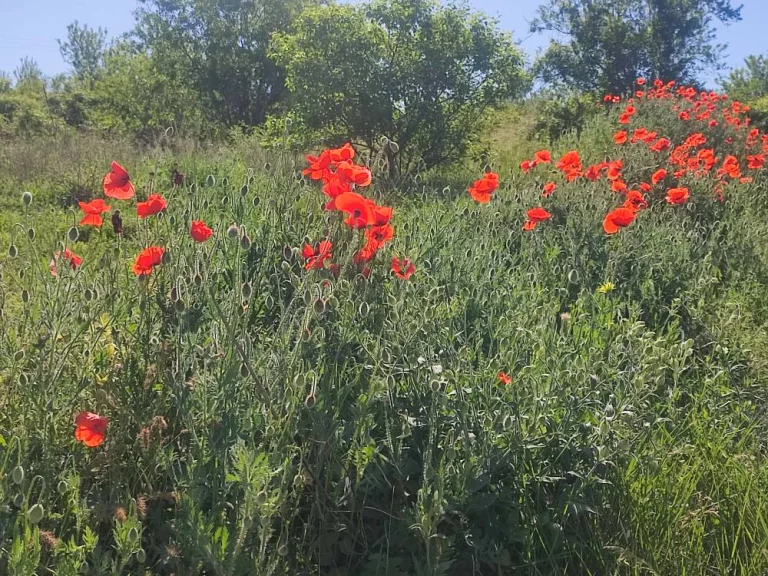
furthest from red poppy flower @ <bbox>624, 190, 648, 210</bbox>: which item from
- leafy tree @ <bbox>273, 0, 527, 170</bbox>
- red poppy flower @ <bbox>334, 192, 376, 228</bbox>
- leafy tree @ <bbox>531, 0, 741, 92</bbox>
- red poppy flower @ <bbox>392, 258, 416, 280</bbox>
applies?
leafy tree @ <bbox>531, 0, 741, 92</bbox>

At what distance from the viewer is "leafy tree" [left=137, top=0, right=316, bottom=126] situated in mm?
16266

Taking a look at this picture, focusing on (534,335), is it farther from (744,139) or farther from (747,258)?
(744,139)

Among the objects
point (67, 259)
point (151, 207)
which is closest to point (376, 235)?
point (151, 207)

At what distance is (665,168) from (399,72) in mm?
3654

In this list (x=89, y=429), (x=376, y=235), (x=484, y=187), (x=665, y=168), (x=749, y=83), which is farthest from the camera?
(x=749, y=83)

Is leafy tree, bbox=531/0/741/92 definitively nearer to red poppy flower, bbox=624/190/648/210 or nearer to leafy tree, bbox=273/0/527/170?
leafy tree, bbox=273/0/527/170

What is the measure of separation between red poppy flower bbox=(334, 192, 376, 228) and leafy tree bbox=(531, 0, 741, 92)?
1462 centimetres

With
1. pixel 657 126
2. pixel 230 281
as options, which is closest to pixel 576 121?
pixel 657 126

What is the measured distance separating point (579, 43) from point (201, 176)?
40.6 feet

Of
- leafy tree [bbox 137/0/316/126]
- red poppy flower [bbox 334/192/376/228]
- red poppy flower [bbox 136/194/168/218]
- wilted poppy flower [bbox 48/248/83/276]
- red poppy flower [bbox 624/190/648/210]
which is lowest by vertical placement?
wilted poppy flower [bbox 48/248/83/276]

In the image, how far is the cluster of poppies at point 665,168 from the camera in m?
3.14

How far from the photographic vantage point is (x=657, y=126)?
7934 millimetres

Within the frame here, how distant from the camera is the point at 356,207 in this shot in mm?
1907

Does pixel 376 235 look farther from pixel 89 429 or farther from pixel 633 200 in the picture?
pixel 633 200
